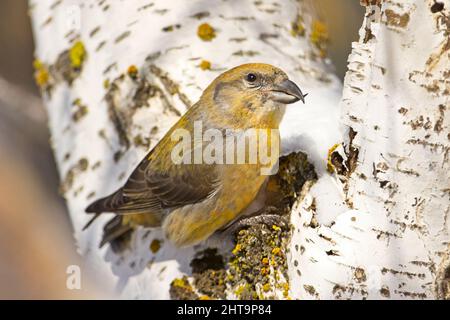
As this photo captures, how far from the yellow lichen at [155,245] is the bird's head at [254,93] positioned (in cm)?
80

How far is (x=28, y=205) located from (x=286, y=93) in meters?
2.77

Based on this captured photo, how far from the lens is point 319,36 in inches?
155

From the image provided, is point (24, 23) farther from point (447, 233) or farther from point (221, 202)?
point (447, 233)

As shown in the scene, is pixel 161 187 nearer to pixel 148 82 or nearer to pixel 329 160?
pixel 148 82

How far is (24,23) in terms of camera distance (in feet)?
21.4

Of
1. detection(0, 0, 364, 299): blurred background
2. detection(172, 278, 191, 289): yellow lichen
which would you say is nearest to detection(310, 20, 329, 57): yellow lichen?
detection(0, 0, 364, 299): blurred background

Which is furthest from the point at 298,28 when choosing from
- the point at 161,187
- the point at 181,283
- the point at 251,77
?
the point at 181,283

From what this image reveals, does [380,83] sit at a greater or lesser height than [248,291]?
greater

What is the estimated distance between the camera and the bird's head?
3150mm

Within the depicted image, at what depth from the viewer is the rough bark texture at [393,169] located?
216 centimetres

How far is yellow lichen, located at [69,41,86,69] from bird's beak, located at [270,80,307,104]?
1322 mm

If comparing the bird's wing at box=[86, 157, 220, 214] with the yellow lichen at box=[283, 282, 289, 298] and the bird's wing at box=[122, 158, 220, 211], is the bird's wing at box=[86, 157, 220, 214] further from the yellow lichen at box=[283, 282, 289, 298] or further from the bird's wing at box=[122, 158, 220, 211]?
the yellow lichen at box=[283, 282, 289, 298]

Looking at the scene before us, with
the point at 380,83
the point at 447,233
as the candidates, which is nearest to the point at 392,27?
the point at 380,83
